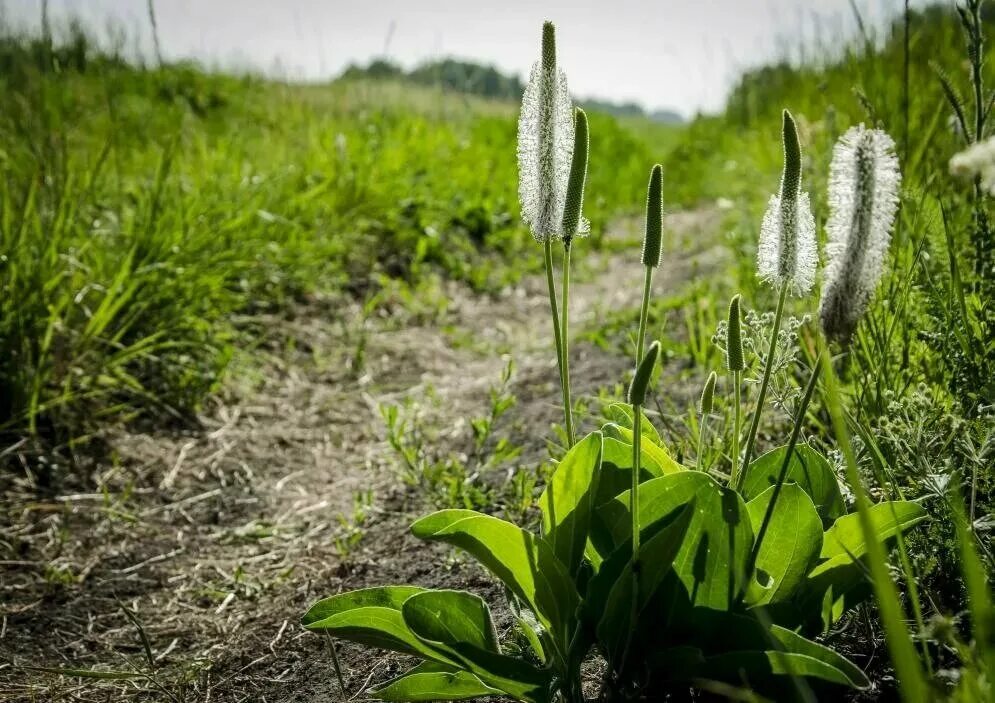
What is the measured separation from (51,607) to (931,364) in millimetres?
2192

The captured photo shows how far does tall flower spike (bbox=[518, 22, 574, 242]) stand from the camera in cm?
127

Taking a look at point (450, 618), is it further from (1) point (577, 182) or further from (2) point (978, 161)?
(2) point (978, 161)

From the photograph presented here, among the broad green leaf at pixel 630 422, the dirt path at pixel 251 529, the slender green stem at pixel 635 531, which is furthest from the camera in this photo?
the dirt path at pixel 251 529

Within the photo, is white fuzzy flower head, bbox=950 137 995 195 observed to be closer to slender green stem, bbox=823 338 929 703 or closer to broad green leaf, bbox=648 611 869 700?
slender green stem, bbox=823 338 929 703

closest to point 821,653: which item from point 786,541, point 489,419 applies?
point 786,541

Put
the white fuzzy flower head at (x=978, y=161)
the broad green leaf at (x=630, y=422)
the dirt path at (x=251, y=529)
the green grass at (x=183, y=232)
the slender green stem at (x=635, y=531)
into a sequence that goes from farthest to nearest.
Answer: the green grass at (x=183, y=232), the dirt path at (x=251, y=529), the broad green leaf at (x=630, y=422), the slender green stem at (x=635, y=531), the white fuzzy flower head at (x=978, y=161)

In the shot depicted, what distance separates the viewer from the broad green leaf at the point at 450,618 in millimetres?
1308

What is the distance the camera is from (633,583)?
120cm

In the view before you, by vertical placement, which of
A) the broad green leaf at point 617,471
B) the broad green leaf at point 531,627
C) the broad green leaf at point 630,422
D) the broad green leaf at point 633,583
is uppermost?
the broad green leaf at point 630,422

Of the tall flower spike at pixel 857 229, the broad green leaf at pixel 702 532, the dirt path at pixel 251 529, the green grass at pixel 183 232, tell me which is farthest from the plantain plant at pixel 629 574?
the green grass at pixel 183 232

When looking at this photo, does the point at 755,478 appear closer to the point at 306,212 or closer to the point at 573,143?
the point at 573,143

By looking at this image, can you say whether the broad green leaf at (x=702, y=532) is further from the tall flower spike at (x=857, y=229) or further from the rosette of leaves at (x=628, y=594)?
the tall flower spike at (x=857, y=229)

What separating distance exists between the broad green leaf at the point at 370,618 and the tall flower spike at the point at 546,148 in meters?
0.60

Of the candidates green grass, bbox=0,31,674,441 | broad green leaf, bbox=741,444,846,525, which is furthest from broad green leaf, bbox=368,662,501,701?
green grass, bbox=0,31,674,441
